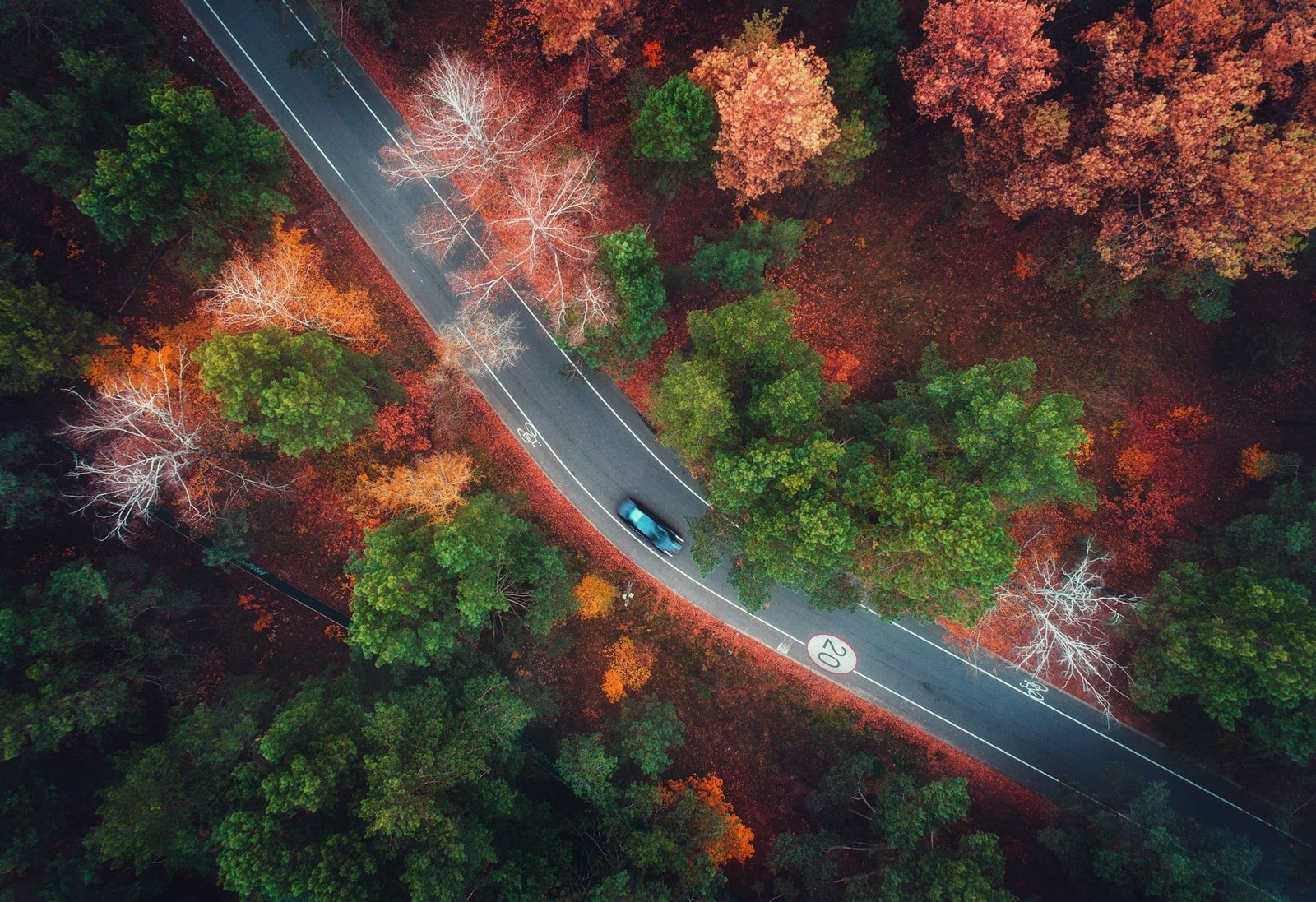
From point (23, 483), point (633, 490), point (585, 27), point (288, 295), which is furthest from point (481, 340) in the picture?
point (23, 483)

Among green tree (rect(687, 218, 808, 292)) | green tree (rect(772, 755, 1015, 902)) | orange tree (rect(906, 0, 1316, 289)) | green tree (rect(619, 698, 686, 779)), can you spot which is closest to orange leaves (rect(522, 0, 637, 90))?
green tree (rect(687, 218, 808, 292))

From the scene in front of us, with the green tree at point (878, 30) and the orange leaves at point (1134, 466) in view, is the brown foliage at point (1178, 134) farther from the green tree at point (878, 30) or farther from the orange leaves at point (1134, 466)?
the orange leaves at point (1134, 466)

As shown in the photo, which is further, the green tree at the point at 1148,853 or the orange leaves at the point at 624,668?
the orange leaves at the point at 624,668

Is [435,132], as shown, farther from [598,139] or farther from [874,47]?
[874,47]

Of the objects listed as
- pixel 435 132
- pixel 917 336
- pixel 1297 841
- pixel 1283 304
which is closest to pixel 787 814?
pixel 1297 841

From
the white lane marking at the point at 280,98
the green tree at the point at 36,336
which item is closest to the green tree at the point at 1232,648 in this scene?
the white lane marking at the point at 280,98

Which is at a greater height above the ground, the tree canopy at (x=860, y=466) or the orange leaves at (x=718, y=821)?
the tree canopy at (x=860, y=466)
